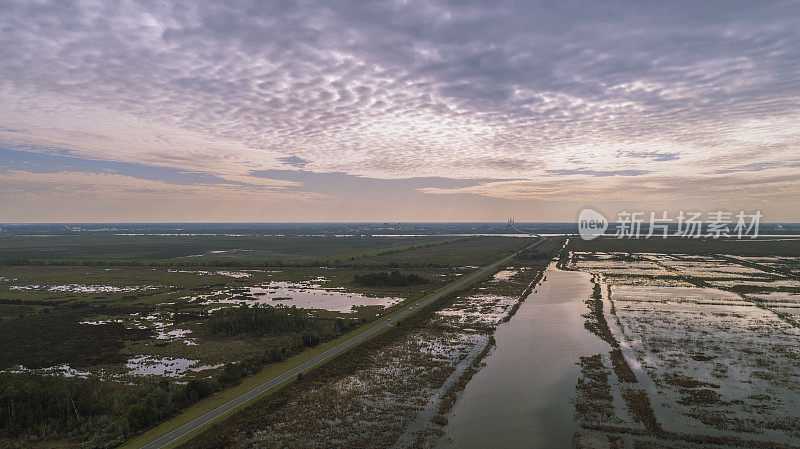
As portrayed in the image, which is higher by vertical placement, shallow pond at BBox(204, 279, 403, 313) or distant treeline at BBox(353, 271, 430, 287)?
distant treeline at BBox(353, 271, 430, 287)

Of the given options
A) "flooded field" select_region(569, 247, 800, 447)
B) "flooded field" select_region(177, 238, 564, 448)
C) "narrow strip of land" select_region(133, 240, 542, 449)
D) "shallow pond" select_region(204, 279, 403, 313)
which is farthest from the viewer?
"shallow pond" select_region(204, 279, 403, 313)

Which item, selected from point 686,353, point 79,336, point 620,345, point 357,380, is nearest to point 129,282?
point 79,336

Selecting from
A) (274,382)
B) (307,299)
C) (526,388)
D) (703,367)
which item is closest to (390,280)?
(307,299)

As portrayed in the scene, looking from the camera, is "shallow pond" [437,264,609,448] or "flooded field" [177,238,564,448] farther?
"shallow pond" [437,264,609,448]

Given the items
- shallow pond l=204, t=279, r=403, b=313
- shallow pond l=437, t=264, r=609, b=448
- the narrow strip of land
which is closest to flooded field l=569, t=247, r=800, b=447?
shallow pond l=437, t=264, r=609, b=448

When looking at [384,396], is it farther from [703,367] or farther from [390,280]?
[390,280]

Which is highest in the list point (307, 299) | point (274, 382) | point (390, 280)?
point (390, 280)

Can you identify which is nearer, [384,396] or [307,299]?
[384,396]

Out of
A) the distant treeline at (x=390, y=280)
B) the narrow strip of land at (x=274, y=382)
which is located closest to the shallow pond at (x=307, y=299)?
the narrow strip of land at (x=274, y=382)

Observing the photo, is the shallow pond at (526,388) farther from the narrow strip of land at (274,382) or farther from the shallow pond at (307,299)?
the shallow pond at (307,299)

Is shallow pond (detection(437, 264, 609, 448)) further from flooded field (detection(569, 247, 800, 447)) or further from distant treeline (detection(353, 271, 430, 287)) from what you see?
distant treeline (detection(353, 271, 430, 287))

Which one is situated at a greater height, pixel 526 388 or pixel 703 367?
pixel 703 367

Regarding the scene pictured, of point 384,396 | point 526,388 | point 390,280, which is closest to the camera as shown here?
point 384,396

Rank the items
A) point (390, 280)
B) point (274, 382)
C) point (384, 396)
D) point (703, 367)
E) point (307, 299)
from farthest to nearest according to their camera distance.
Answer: point (390, 280), point (307, 299), point (703, 367), point (274, 382), point (384, 396)
